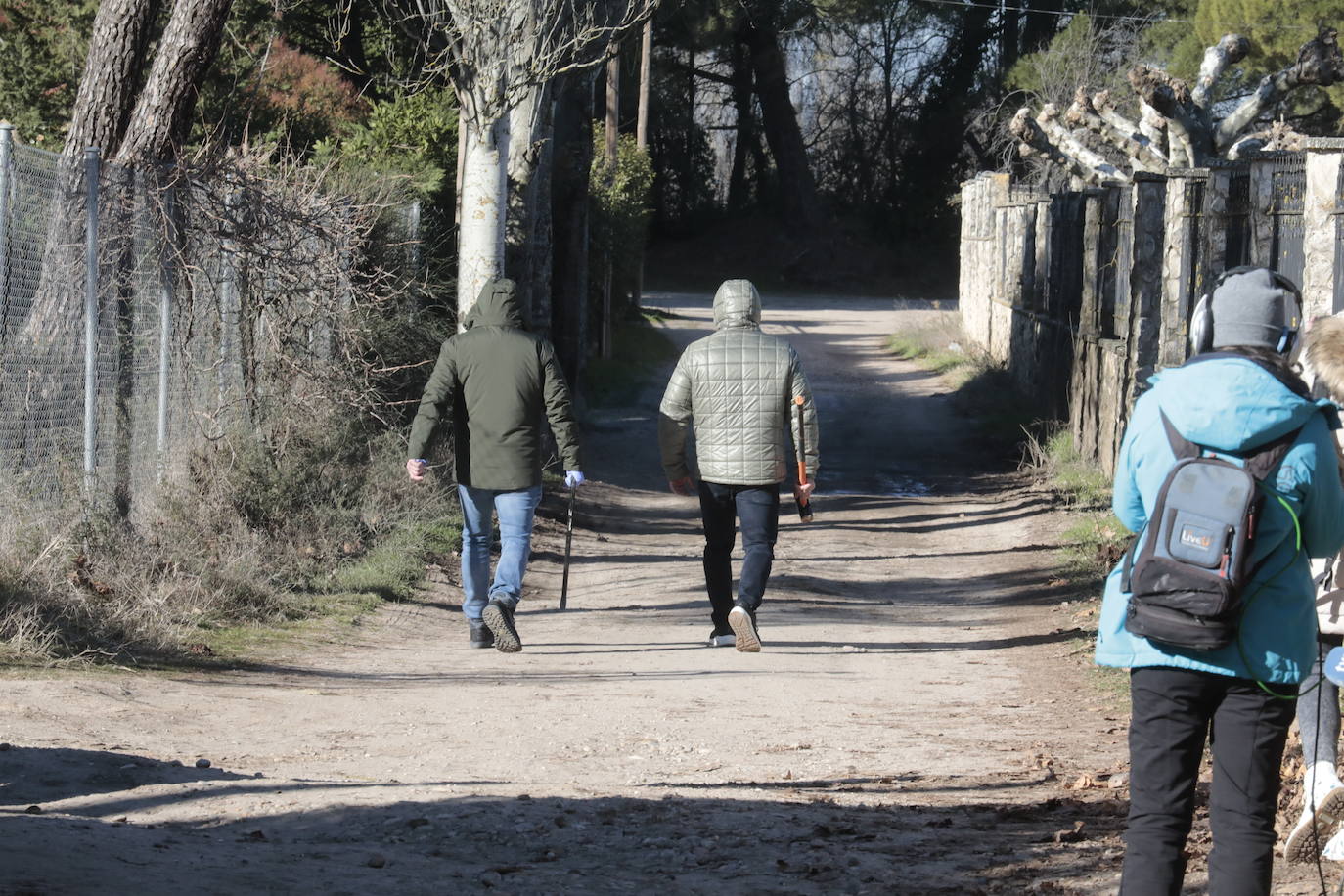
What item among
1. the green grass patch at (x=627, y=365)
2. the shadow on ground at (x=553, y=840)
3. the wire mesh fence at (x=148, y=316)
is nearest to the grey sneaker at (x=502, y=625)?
the wire mesh fence at (x=148, y=316)

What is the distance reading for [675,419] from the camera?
26.8ft

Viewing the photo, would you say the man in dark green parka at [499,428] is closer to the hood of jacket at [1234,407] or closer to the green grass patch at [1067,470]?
the hood of jacket at [1234,407]

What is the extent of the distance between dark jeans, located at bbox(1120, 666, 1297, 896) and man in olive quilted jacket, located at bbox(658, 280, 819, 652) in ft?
14.3

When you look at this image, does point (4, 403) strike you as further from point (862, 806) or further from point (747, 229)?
point (747, 229)

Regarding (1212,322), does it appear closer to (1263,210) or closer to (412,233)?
(1263,210)

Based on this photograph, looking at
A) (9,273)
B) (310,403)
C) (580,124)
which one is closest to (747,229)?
(580,124)

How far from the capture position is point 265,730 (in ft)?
20.9

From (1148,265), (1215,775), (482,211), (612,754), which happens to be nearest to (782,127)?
(1148,265)

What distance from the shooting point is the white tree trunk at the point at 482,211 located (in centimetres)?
1159

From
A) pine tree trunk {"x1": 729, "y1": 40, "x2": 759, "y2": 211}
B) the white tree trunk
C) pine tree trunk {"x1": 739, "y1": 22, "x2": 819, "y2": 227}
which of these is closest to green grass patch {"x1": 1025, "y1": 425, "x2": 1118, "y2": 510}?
the white tree trunk

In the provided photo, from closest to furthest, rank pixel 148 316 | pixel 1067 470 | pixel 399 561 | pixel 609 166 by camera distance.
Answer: pixel 148 316 → pixel 399 561 → pixel 1067 470 → pixel 609 166

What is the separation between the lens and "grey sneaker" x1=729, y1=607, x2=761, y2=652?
8000 millimetres

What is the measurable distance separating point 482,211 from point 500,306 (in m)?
3.62

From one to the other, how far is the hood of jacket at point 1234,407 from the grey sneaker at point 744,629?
14.9 feet
